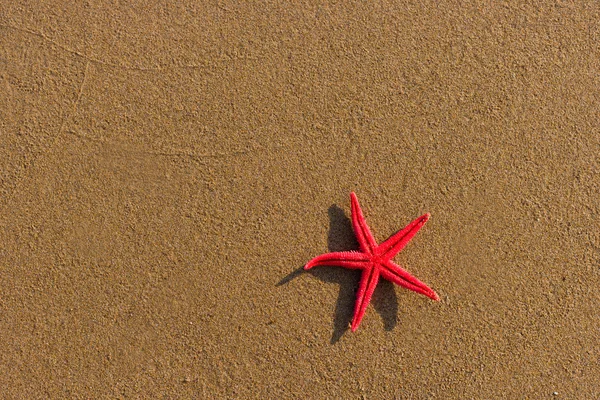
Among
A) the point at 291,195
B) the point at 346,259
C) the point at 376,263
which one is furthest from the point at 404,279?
the point at 291,195

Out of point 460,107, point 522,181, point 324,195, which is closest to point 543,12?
point 460,107

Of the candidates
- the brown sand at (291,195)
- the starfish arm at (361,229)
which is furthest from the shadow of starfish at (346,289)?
the starfish arm at (361,229)

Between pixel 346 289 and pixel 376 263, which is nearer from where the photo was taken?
pixel 376 263

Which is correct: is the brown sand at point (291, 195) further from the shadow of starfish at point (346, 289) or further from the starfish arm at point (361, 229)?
the starfish arm at point (361, 229)

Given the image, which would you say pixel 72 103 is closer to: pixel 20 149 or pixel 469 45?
pixel 20 149

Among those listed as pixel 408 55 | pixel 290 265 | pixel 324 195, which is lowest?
pixel 290 265

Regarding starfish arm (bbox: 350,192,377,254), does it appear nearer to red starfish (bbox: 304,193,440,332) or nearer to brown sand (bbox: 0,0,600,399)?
red starfish (bbox: 304,193,440,332)

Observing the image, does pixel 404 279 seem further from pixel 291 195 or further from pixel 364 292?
pixel 291 195

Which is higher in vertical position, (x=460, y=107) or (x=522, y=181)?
(x=460, y=107)
